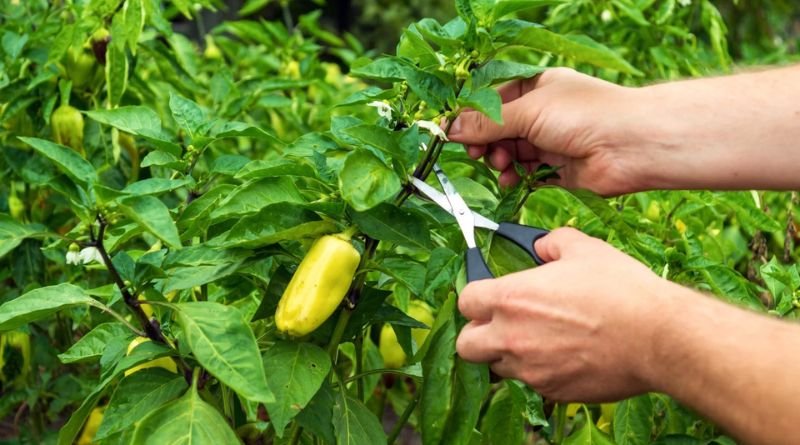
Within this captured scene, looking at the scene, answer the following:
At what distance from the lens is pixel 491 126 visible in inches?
52.1

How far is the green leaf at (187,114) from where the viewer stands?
1.39 metres

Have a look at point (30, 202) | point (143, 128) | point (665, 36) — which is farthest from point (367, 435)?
point (665, 36)

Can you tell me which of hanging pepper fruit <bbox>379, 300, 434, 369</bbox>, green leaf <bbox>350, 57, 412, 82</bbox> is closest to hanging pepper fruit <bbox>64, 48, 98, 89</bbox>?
hanging pepper fruit <bbox>379, 300, 434, 369</bbox>

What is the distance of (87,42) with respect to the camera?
194cm

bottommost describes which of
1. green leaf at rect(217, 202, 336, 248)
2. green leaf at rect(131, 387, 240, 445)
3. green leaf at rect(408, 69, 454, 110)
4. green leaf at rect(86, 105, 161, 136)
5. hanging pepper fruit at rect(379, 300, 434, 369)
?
hanging pepper fruit at rect(379, 300, 434, 369)

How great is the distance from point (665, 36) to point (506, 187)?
152 centimetres

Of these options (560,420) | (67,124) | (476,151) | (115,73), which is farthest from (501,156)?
(67,124)

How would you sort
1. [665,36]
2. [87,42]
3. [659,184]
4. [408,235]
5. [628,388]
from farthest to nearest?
1. [665,36]
2. [87,42]
3. [659,184]
4. [408,235]
5. [628,388]

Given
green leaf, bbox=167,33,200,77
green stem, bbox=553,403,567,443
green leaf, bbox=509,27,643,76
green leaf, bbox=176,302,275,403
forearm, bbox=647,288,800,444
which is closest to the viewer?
forearm, bbox=647,288,800,444

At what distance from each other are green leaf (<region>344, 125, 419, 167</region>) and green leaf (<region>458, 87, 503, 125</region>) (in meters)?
0.08

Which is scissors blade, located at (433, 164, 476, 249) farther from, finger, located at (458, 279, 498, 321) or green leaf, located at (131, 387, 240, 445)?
green leaf, located at (131, 387, 240, 445)

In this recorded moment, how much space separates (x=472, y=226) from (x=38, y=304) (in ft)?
1.60

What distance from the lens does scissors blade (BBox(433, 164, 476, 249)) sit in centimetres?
120

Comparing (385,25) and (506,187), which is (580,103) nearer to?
(506,187)
